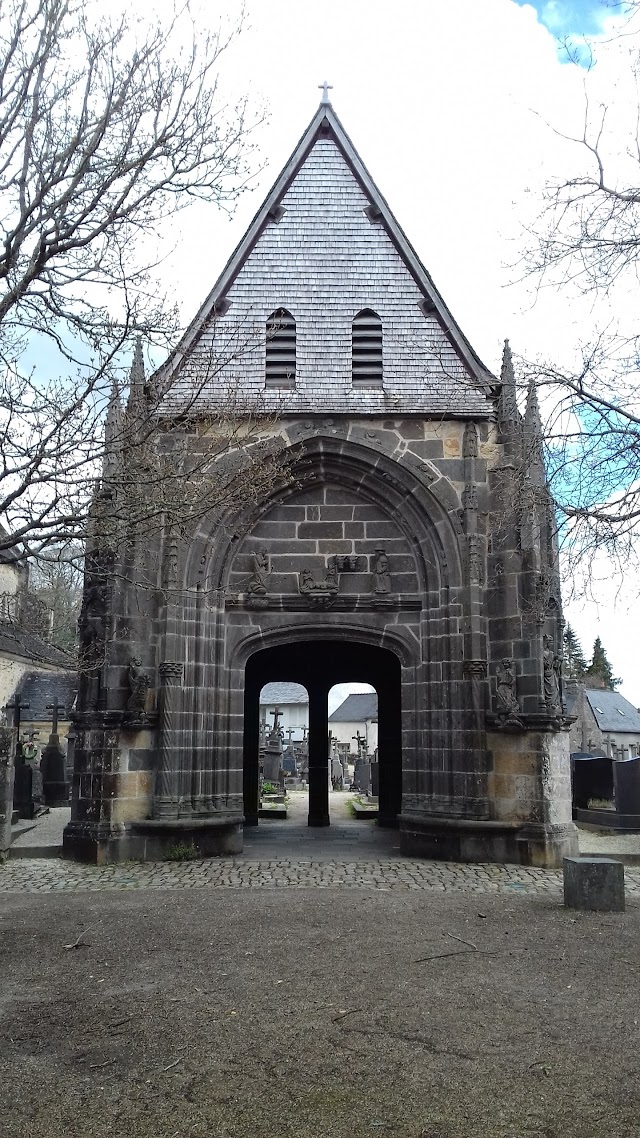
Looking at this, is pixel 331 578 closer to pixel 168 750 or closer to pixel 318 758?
pixel 168 750

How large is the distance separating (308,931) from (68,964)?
1.94 meters

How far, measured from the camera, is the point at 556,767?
11367 mm

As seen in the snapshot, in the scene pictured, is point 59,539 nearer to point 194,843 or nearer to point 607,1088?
point 607,1088

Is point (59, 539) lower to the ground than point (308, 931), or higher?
higher

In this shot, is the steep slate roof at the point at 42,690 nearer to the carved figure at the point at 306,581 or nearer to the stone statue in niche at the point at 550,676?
the carved figure at the point at 306,581

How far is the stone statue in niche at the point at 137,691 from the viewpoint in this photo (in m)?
11.3

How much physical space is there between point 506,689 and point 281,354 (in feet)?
18.5

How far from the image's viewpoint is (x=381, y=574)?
12.3 metres

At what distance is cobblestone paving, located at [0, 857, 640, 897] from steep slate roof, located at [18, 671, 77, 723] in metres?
19.8

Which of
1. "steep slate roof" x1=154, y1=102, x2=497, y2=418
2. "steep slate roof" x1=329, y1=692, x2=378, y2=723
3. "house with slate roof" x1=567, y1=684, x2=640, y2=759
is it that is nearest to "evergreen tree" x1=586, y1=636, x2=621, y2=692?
"steep slate roof" x1=329, y1=692, x2=378, y2=723

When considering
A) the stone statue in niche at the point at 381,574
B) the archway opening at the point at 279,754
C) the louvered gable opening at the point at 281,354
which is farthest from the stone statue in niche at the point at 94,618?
the archway opening at the point at 279,754

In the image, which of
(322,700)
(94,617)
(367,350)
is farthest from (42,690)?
(367,350)

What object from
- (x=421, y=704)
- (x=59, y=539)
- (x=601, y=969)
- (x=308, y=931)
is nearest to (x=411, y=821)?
(x=421, y=704)

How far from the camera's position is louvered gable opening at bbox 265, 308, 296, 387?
12922 mm
